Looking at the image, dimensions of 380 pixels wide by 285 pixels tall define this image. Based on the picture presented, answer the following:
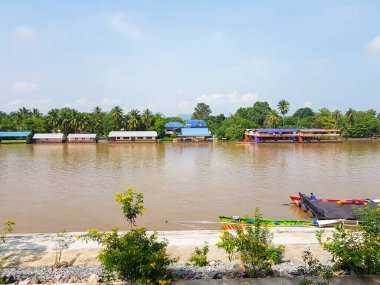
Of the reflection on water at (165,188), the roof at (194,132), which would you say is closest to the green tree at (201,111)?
the roof at (194,132)

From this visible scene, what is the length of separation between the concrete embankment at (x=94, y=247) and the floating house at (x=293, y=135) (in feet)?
183

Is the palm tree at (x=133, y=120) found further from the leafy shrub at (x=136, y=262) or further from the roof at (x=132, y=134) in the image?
the leafy shrub at (x=136, y=262)

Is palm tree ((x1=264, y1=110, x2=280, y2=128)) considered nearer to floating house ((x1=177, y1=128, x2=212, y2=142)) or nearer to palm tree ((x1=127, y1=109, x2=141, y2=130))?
floating house ((x1=177, y1=128, x2=212, y2=142))

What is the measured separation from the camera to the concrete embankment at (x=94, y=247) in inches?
391

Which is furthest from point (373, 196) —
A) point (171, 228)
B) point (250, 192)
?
point (171, 228)

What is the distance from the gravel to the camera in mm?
7656

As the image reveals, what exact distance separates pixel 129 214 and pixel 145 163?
1133 inches

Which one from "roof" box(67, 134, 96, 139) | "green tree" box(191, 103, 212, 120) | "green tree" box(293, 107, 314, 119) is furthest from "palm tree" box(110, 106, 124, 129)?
"green tree" box(293, 107, 314, 119)

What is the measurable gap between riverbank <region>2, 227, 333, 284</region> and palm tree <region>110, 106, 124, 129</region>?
61.9m

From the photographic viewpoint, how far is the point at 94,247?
1093cm

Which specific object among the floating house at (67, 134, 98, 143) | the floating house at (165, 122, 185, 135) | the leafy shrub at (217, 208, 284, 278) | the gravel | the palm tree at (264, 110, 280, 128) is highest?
the palm tree at (264, 110, 280, 128)

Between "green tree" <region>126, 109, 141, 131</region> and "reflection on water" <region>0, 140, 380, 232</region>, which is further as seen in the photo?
"green tree" <region>126, 109, 141, 131</region>

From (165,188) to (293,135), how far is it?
171ft

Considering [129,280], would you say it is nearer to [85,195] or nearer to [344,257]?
[344,257]
